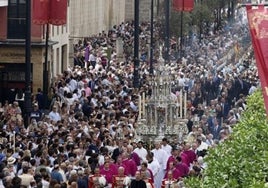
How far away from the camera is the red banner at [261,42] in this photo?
15.6 metres

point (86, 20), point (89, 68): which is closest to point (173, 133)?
point (89, 68)

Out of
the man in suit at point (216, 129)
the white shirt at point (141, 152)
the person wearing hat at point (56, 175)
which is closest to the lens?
the person wearing hat at point (56, 175)

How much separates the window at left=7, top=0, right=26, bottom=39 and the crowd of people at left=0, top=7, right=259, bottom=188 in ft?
7.71

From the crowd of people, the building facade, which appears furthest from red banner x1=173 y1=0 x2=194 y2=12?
the building facade

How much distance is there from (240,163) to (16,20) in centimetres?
3148

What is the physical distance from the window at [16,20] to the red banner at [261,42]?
31.3 metres

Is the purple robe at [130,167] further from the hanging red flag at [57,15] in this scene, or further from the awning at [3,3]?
the awning at [3,3]

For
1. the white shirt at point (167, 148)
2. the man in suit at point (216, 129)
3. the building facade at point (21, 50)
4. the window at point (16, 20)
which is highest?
the window at point (16, 20)

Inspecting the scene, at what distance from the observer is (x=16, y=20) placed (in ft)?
155

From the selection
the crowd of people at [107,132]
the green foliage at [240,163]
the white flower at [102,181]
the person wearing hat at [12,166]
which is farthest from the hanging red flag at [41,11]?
the green foliage at [240,163]

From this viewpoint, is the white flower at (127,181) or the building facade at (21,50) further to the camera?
the building facade at (21,50)

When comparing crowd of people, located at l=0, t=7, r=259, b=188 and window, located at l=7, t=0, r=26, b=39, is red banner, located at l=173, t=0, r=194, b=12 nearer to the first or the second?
crowd of people, located at l=0, t=7, r=259, b=188

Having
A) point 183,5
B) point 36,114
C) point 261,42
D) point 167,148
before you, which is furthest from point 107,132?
point 183,5

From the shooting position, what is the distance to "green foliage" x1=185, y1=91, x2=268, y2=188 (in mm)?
15383
